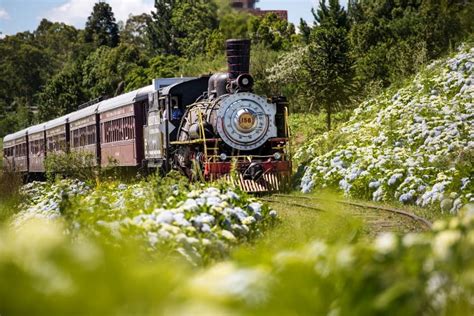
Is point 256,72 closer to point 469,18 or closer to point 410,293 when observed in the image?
point 469,18

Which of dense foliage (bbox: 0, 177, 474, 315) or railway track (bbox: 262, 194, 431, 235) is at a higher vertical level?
dense foliage (bbox: 0, 177, 474, 315)

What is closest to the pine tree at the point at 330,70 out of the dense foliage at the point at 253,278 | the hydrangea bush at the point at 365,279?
the dense foliage at the point at 253,278

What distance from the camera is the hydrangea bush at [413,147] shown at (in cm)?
1669

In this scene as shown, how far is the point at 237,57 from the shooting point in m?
23.4

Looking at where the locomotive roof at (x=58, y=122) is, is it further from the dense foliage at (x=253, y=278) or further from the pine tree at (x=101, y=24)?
the pine tree at (x=101, y=24)

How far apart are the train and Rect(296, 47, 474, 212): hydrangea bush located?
1.19m

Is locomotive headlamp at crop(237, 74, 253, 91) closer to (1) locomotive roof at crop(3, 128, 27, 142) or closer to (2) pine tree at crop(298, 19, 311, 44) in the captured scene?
(1) locomotive roof at crop(3, 128, 27, 142)

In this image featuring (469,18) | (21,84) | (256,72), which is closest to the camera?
(469,18)

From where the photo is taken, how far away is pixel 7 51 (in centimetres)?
11269

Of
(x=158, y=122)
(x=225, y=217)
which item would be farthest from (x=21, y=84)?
(x=225, y=217)

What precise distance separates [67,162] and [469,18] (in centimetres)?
1846

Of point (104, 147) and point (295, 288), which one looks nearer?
point (295, 288)

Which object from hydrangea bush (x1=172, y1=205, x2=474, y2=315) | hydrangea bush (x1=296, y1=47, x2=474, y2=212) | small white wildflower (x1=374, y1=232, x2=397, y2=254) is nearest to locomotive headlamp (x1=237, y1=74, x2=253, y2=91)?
hydrangea bush (x1=296, y1=47, x2=474, y2=212)

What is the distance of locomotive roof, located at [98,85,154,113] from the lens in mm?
25995
